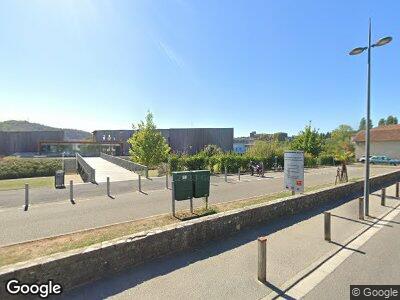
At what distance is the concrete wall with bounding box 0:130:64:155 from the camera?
65.7m

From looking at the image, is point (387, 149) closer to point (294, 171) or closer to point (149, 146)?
point (149, 146)

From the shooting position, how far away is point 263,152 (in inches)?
1319

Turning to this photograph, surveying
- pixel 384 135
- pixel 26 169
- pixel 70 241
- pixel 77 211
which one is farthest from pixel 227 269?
pixel 384 135

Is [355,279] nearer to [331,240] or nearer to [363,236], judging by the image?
[331,240]

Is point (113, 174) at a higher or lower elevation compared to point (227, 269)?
higher

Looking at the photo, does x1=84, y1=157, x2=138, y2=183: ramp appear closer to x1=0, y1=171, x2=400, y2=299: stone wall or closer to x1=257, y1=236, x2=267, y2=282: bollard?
x1=0, y1=171, x2=400, y2=299: stone wall

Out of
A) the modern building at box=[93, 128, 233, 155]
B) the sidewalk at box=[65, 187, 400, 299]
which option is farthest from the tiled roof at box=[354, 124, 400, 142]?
the sidewalk at box=[65, 187, 400, 299]

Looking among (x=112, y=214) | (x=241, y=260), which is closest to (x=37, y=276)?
(x=241, y=260)

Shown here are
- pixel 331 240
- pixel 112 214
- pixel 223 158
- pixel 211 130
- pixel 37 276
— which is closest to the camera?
pixel 37 276

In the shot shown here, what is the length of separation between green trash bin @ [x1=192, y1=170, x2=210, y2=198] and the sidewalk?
7.06 ft

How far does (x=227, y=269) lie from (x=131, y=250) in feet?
6.18

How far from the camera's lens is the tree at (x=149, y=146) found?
3247 centimetres

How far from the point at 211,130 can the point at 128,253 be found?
2257 inches

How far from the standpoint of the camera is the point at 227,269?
5.86 metres
